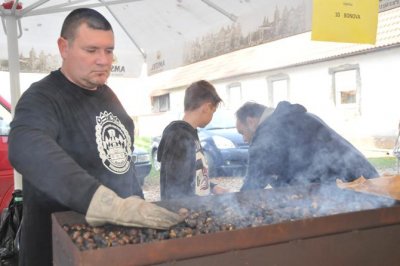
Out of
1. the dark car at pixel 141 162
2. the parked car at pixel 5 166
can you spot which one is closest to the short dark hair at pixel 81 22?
the parked car at pixel 5 166

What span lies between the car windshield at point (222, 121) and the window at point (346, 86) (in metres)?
4.24

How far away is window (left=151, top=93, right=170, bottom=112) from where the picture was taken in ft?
67.0

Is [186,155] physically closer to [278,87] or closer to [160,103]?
[278,87]

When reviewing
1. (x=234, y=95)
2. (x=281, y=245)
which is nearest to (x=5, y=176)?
(x=281, y=245)

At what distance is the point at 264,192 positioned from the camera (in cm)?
228

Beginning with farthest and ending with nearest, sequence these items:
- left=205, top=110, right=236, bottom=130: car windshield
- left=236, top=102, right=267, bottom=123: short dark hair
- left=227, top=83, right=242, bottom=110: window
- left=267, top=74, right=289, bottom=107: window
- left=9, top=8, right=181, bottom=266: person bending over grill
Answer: left=227, top=83, right=242, bottom=110: window → left=267, top=74, right=289, bottom=107: window → left=205, top=110, right=236, bottom=130: car windshield → left=236, top=102, right=267, bottom=123: short dark hair → left=9, top=8, right=181, bottom=266: person bending over grill

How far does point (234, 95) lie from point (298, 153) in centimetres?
1204

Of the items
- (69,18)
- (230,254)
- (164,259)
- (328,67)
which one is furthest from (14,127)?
(328,67)

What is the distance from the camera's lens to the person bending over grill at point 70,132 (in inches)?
55.4

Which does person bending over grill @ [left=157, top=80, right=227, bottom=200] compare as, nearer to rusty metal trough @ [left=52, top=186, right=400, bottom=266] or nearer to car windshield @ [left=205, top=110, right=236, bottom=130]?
rusty metal trough @ [left=52, top=186, right=400, bottom=266]

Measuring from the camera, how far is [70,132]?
1757 mm

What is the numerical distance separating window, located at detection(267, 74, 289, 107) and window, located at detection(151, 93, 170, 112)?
25.2 ft

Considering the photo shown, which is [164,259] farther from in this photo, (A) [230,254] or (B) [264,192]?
(B) [264,192]

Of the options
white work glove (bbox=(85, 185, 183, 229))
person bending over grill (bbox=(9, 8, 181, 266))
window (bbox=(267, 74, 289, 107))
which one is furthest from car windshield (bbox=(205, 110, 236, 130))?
white work glove (bbox=(85, 185, 183, 229))
